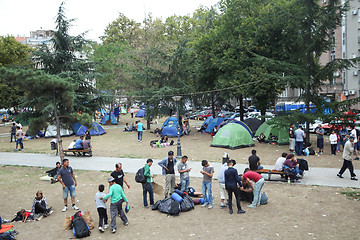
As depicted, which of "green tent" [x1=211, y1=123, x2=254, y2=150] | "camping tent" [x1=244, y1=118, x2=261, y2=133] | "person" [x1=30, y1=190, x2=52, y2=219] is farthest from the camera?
"camping tent" [x1=244, y1=118, x2=261, y2=133]

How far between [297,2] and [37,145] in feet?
70.6

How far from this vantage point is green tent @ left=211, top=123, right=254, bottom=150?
2088cm

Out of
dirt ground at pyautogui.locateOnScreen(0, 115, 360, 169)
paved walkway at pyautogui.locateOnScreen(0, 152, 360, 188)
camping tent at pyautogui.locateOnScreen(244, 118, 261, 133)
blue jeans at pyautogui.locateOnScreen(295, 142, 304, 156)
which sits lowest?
paved walkway at pyautogui.locateOnScreen(0, 152, 360, 188)

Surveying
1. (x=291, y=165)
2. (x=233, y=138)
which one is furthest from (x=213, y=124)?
(x=291, y=165)

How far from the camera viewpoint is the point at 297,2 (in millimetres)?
20391

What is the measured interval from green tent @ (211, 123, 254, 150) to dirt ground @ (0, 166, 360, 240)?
8.49 metres

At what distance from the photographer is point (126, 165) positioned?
16.7m

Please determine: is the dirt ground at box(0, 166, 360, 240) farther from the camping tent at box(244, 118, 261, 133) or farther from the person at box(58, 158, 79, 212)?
the camping tent at box(244, 118, 261, 133)

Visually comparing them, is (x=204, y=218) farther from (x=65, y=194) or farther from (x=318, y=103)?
(x=318, y=103)

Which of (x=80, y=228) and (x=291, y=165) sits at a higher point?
(x=291, y=165)

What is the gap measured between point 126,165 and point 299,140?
961 cm

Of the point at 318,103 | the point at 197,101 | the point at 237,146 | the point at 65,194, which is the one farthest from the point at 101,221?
the point at 197,101

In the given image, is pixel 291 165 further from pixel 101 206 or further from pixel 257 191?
pixel 101 206

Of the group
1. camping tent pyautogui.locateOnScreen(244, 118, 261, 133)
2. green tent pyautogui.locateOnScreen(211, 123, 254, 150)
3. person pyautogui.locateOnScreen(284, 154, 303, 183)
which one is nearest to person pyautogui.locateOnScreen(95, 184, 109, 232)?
person pyautogui.locateOnScreen(284, 154, 303, 183)
